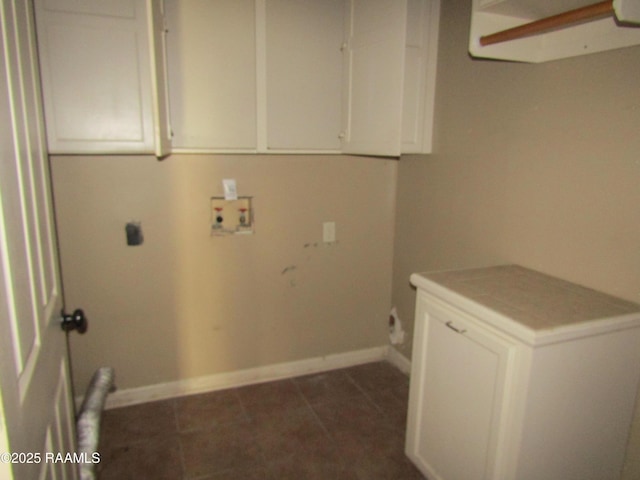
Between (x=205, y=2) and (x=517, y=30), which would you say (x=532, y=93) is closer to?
(x=517, y=30)

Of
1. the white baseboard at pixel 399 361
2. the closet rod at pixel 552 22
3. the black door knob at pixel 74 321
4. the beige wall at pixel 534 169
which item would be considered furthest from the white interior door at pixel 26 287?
the white baseboard at pixel 399 361

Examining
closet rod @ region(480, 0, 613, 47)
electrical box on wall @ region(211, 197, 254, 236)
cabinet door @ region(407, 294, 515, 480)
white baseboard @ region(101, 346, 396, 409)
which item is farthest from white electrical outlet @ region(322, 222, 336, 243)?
closet rod @ region(480, 0, 613, 47)

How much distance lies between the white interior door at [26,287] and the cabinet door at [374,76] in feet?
4.45

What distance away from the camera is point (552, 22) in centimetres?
143

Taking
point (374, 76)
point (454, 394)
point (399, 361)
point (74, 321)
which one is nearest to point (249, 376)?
point (399, 361)

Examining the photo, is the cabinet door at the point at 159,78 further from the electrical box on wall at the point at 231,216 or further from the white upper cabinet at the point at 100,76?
the electrical box on wall at the point at 231,216

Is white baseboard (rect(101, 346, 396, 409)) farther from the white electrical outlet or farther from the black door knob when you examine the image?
the black door knob

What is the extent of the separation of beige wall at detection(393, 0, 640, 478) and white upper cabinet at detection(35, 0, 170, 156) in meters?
1.41

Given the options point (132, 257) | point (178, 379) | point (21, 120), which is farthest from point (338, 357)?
point (21, 120)

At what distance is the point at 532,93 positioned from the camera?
1800mm

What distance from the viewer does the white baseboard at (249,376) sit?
2.46m

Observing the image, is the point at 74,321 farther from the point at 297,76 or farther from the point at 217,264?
the point at 297,76

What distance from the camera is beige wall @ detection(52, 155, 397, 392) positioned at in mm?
2242

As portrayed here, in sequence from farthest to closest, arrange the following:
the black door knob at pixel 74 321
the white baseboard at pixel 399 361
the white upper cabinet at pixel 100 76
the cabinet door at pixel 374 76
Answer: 1. the white baseboard at pixel 399 361
2. the cabinet door at pixel 374 76
3. the white upper cabinet at pixel 100 76
4. the black door knob at pixel 74 321
